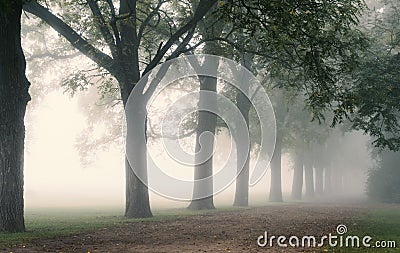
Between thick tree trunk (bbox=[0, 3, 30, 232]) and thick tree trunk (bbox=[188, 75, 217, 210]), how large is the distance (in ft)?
51.5

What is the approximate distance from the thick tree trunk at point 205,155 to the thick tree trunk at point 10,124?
51.5 ft

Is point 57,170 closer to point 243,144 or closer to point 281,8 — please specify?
point 243,144

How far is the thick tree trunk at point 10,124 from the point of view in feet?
44.7

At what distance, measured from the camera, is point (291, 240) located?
12.5m

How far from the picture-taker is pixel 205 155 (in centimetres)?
2959

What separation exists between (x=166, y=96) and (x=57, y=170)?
4286 inches

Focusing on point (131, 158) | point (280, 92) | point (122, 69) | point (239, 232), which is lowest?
point (239, 232)

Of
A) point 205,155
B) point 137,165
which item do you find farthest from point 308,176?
point 137,165

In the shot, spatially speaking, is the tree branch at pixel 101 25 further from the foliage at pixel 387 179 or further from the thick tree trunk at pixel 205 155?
the foliage at pixel 387 179

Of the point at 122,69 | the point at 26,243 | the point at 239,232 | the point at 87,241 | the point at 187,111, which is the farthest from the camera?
the point at 187,111

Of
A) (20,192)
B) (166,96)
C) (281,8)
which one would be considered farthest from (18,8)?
(166,96)

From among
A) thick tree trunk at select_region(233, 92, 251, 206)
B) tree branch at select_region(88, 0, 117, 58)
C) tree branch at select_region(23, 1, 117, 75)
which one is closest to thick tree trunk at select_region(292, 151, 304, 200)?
thick tree trunk at select_region(233, 92, 251, 206)

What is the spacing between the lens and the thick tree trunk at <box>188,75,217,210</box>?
28.7 m

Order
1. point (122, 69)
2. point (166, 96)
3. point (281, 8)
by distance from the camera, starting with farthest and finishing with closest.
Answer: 1. point (166, 96)
2. point (122, 69)
3. point (281, 8)
